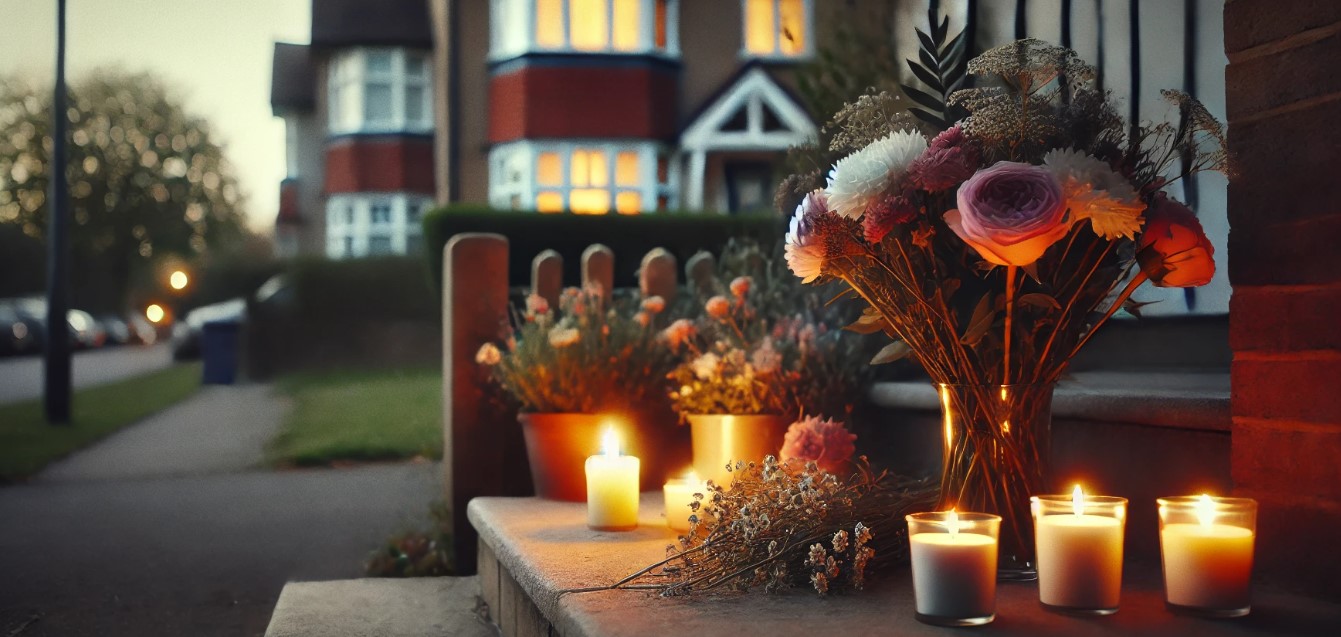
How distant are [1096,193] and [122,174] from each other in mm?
40388

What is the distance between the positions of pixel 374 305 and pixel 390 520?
1191 cm

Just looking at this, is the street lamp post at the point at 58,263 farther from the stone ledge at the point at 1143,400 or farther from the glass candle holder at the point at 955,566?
the glass candle holder at the point at 955,566

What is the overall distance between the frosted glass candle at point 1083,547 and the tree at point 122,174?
38891 millimetres

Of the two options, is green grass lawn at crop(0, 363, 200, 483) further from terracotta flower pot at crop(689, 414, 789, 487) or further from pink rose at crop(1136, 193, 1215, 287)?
pink rose at crop(1136, 193, 1215, 287)

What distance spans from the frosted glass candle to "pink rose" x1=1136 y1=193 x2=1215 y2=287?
0.46 m

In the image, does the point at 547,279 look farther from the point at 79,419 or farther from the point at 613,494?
the point at 79,419

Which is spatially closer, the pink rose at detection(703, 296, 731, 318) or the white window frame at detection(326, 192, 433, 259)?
the pink rose at detection(703, 296, 731, 318)

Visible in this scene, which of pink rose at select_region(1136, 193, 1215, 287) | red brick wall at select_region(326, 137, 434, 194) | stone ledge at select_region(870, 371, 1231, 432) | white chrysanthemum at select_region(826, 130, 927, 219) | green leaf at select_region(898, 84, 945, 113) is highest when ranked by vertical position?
red brick wall at select_region(326, 137, 434, 194)

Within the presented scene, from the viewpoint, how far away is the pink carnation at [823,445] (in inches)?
125

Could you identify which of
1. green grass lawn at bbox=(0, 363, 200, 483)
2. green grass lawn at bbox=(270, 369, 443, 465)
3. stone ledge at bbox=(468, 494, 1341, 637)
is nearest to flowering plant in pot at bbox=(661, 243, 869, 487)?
stone ledge at bbox=(468, 494, 1341, 637)

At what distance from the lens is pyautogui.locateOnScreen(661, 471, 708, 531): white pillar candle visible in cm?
310

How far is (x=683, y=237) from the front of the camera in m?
10.9

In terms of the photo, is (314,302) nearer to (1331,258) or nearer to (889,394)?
(889,394)

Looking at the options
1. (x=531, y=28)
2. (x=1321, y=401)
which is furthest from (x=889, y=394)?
(x=531, y=28)
